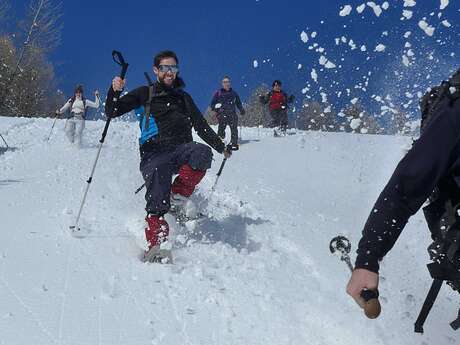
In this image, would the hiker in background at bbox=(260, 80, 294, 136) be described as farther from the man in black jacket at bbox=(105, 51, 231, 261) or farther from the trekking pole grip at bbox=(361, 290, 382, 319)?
the trekking pole grip at bbox=(361, 290, 382, 319)

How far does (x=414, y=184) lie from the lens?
84.6 inches

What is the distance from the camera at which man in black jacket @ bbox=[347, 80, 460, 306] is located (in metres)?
2.09

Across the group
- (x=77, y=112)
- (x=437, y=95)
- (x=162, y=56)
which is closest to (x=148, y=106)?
(x=162, y=56)

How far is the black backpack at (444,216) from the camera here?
7.18 feet

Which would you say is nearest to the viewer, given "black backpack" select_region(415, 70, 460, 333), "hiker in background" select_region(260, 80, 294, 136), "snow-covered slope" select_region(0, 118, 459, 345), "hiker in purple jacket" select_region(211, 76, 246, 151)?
"black backpack" select_region(415, 70, 460, 333)

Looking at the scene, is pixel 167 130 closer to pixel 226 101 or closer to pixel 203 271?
pixel 203 271

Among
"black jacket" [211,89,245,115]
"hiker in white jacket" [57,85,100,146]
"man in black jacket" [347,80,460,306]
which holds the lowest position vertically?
"hiker in white jacket" [57,85,100,146]

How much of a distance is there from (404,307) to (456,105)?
9.06 feet

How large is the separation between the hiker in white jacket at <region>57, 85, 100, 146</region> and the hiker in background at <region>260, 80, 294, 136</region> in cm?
632

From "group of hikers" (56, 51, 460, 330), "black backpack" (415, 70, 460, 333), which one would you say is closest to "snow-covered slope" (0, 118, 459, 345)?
"group of hikers" (56, 51, 460, 330)

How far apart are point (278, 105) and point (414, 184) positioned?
17768mm

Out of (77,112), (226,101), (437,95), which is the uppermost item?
(437,95)

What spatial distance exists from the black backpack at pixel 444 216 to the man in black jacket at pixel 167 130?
3538 mm

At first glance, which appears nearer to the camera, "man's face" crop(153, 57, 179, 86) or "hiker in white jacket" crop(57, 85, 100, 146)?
"man's face" crop(153, 57, 179, 86)
